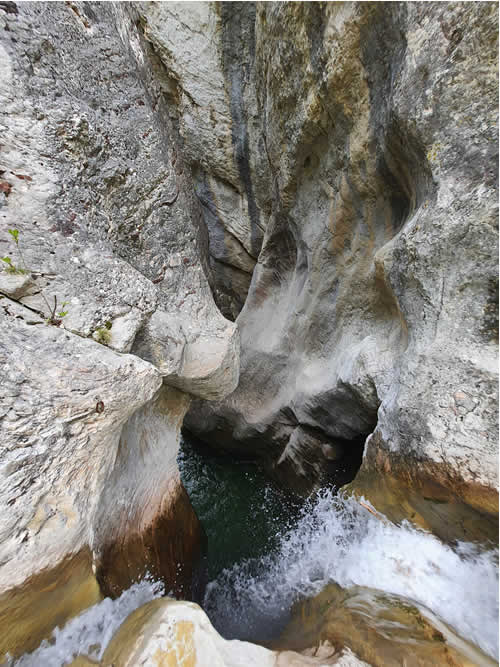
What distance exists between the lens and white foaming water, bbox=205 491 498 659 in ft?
5.10

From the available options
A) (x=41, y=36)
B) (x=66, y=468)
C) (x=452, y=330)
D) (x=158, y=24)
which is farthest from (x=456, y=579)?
(x=158, y=24)

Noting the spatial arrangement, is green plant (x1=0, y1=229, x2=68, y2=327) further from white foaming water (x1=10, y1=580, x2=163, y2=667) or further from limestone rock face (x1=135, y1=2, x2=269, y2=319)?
limestone rock face (x1=135, y1=2, x2=269, y2=319)

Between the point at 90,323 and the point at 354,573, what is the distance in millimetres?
2477

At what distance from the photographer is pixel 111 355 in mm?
1888

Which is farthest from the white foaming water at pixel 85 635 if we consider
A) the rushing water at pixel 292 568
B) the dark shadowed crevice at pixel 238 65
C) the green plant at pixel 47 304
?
the dark shadowed crevice at pixel 238 65

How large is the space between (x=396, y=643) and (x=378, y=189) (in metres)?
3.04

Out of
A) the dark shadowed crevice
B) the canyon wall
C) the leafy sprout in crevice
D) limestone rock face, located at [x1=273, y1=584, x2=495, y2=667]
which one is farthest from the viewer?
the dark shadowed crevice

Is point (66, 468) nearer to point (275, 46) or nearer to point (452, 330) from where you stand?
point (452, 330)

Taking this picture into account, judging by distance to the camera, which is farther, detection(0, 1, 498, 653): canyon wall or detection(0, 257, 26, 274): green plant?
detection(0, 257, 26, 274): green plant

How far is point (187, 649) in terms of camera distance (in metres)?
1.56

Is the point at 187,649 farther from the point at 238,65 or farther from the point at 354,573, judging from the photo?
the point at 238,65

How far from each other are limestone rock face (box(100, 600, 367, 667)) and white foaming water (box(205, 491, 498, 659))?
0.51 metres

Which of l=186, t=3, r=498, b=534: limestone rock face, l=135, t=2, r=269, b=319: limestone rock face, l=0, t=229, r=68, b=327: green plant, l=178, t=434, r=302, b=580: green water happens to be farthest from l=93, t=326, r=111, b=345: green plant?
l=135, t=2, r=269, b=319: limestone rock face

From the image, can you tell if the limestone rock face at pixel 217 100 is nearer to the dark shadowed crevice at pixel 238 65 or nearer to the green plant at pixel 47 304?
the dark shadowed crevice at pixel 238 65
